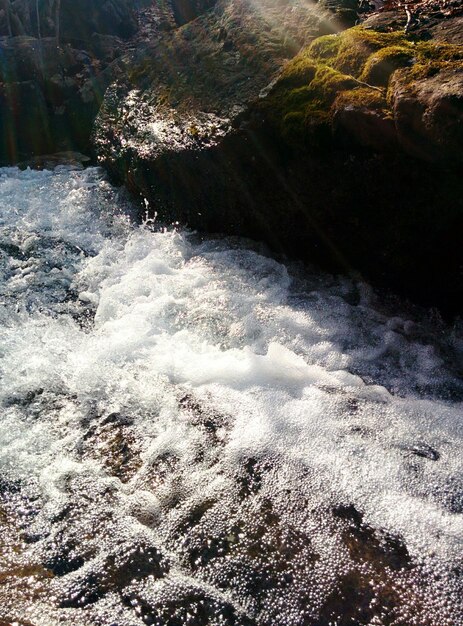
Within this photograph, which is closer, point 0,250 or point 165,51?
point 0,250

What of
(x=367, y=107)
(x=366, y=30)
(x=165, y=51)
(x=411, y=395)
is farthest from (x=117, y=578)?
(x=165, y=51)

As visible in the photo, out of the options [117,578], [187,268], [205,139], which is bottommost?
[117,578]

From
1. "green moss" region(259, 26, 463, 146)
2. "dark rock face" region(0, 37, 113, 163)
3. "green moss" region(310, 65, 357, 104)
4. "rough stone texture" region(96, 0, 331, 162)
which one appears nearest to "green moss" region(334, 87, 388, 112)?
"green moss" region(259, 26, 463, 146)

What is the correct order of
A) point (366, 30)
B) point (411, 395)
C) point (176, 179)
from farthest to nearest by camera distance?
point (176, 179) → point (366, 30) → point (411, 395)

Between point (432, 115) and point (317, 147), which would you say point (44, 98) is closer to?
point (317, 147)

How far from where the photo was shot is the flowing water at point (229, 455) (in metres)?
2.38

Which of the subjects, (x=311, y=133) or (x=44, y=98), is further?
(x=44, y=98)

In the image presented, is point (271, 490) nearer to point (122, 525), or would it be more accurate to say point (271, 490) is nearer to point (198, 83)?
point (122, 525)

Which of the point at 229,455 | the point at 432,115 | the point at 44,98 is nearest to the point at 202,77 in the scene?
the point at 432,115

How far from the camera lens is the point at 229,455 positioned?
10.2ft

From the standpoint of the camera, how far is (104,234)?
6605 millimetres

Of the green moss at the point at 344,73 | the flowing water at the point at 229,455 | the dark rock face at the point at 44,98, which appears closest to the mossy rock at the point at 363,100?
the green moss at the point at 344,73

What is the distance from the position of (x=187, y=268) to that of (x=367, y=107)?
2.40m

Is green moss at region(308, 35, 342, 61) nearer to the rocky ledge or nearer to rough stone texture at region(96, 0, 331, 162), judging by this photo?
the rocky ledge
